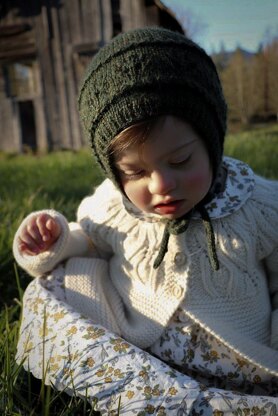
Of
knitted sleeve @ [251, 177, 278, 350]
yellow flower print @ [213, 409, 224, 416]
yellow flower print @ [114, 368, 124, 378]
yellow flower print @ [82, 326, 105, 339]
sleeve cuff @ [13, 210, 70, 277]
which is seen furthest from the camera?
sleeve cuff @ [13, 210, 70, 277]

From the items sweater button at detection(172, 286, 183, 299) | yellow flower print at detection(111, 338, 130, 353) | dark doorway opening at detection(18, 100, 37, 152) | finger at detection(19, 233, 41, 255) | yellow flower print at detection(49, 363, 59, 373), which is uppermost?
finger at detection(19, 233, 41, 255)

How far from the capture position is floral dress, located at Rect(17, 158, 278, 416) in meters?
0.97

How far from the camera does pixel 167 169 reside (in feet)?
3.49

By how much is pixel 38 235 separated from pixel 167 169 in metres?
0.58

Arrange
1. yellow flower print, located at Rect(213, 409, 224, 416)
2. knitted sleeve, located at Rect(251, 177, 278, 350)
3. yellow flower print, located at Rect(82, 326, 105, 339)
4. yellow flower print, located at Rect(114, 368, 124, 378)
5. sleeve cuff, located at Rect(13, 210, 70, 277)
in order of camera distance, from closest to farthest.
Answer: yellow flower print, located at Rect(213, 409, 224, 416), yellow flower print, located at Rect(114, 368, 124, 378), yellow flower print, located at Rect(82, 326, 105, 339), knitted sleeve, located at Rect(251, 177, 278, 350), sleeve cuff, located at Rect(13, 210, 70, 277)

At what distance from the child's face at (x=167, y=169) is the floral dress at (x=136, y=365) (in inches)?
6.9

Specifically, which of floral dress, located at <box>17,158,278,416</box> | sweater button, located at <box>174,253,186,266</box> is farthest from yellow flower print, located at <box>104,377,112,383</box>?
sweater button, located at <box>174,253,186,266</box>

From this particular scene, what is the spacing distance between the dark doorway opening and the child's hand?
7.71m

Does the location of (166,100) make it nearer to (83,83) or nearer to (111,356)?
(83,83)

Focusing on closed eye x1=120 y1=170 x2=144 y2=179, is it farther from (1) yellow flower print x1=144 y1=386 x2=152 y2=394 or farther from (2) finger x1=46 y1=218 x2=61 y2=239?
(1) yellow flower print x1=144 y1=386 x2=152 y2=394

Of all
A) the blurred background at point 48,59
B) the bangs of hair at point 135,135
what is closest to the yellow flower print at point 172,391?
the bangs of hair at point 135,135

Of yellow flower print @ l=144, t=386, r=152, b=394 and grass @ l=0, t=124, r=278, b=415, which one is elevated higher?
yellow flower print @ l=144, t=386, r=152, b=394

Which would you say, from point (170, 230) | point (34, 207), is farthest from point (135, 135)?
point (34, 207)

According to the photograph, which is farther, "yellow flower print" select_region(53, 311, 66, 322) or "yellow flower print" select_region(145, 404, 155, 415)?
"yellow flower print" select_region(53, 311, 66, 322)
